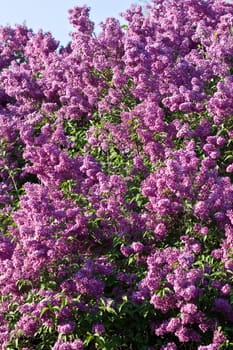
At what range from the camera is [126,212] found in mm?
5543

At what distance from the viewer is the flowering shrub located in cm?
472

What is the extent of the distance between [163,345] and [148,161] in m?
2.26

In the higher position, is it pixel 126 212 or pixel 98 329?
pixel 126 212

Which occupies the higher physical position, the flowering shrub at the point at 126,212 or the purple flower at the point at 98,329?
the flowering shrub at the point at 126,212

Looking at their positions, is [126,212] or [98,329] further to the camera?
[126,212]

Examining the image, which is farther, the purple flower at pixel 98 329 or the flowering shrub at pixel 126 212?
the flowering shrub at pixel 126 212

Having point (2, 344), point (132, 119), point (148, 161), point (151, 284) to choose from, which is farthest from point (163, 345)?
point (132, 119)

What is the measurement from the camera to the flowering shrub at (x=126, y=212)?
4.72m

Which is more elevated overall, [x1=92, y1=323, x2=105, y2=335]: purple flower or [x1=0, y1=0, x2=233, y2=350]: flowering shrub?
[x1=0, y1=0, x2=233, y2=350]: flowering shrub

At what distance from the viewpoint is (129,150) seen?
6832 millimetres

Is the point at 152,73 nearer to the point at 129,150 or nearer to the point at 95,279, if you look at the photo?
the point at 129,150

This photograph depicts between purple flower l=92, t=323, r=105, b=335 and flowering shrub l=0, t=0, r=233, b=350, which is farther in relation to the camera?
flowering shrub l=0, t=0, r=233, b=350

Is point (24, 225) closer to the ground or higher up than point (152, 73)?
closer to the ground

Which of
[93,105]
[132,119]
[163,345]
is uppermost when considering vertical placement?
[93,105]
